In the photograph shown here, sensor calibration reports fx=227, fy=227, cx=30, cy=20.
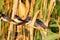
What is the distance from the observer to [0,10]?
3.07ft

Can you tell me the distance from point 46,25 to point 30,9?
9 centimetres

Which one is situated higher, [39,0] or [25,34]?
[39,0]

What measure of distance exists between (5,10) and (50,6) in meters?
0.19

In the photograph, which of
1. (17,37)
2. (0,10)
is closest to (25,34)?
(17,37)

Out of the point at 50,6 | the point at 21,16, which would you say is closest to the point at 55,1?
the point at 50,6

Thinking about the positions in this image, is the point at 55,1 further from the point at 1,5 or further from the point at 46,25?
the point at 1,5

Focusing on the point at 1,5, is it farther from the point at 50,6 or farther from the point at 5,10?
the point at 50,6

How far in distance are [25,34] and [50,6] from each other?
0.16 meters

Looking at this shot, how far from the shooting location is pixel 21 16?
0.94m

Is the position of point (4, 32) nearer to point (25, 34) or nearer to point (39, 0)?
point (25, 34)

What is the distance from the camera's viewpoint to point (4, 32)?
0.96m

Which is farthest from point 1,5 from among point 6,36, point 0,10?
point 6,36

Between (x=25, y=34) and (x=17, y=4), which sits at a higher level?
(x=17, y=4)

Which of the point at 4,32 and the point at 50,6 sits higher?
the point at 50,6
